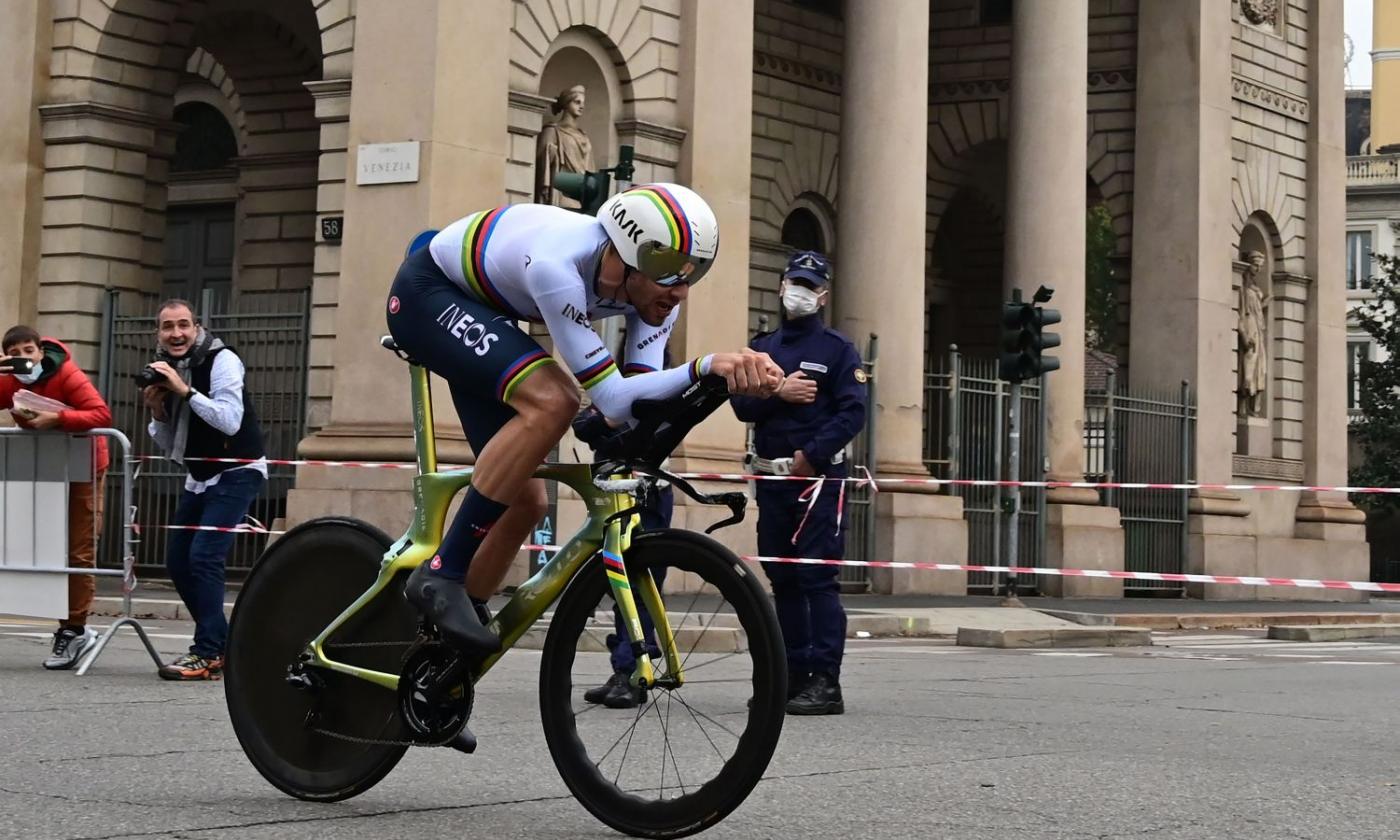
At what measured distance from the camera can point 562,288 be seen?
18.5 feet

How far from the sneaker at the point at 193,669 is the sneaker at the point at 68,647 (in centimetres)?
60

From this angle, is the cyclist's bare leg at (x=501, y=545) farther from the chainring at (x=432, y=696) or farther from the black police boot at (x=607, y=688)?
the black police boot at (x=607, y=688)

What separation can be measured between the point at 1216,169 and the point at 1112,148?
1705 mm

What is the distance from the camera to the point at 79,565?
11.5 m

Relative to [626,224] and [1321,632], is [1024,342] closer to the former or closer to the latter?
[1321,632]

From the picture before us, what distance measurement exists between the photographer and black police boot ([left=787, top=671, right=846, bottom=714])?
294cm

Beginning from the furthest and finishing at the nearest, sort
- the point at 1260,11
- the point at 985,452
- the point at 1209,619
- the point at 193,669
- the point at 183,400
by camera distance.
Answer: the point at 1260,11 < the point at 985,452 < the point at 1209,619 < the point at 183,400 < the point at 193,669

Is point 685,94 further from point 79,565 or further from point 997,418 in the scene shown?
point 79,565

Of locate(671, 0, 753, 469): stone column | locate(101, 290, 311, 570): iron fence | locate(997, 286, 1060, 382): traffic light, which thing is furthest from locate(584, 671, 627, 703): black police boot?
locate(671, 0, 753, 469): stone column

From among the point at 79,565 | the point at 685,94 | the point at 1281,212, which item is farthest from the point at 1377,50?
the point at 79,565

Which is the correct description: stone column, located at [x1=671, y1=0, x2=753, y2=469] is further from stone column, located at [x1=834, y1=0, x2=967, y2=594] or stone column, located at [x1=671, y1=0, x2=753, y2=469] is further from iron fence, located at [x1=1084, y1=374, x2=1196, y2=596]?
iron fence, located at [x1=1084, y1=374, x2=1196, y2=596]

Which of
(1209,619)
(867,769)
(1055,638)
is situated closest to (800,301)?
(867,769)

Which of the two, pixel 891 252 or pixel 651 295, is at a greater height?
pixel 891 252

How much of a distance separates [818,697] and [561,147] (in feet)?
45.6
